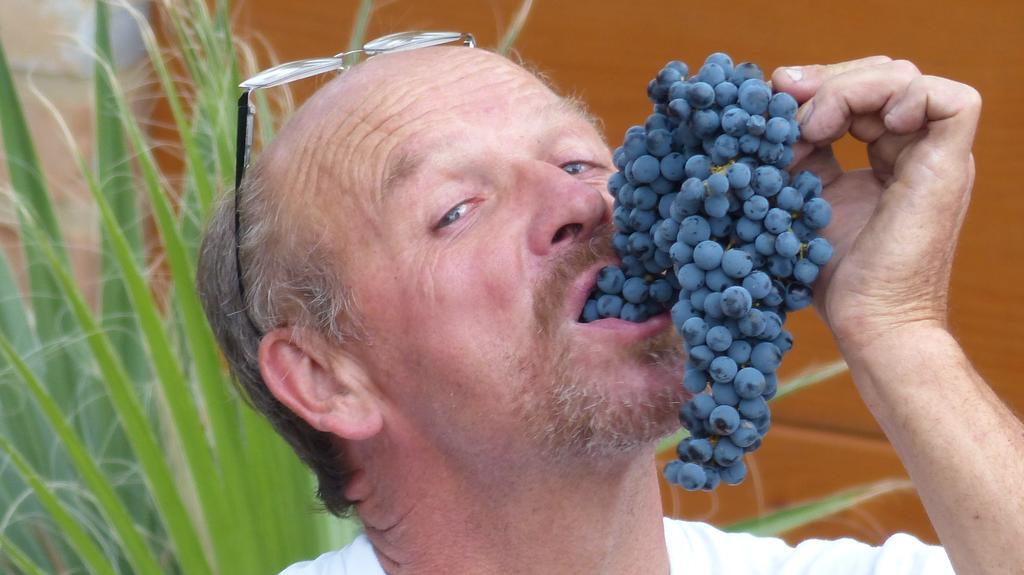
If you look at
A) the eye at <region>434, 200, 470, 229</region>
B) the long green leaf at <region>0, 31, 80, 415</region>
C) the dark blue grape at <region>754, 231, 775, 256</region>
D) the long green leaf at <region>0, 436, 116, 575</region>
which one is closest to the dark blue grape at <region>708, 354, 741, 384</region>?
the dark blue grape at <region>754, 231, 775, 256</region>

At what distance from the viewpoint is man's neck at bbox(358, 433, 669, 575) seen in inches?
60.4

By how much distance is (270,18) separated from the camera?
3.30 m

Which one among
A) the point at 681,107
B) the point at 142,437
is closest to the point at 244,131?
the point at 142,437

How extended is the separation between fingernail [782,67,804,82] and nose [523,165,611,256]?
27 centimetres

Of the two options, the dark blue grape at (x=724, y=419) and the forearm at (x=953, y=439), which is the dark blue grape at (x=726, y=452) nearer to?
the dark blue grape at (x=724, y=419)

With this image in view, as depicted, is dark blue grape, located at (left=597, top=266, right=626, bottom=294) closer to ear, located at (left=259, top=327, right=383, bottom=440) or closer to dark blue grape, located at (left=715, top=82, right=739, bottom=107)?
dark blue grape, located at (left=715, top=82, right=739, bottom=107)

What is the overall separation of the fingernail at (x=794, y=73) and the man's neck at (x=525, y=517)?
0.47m

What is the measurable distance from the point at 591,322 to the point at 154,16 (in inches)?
84.2

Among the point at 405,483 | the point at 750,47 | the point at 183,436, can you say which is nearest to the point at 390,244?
the point at 405,483

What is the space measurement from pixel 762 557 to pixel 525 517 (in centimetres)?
38

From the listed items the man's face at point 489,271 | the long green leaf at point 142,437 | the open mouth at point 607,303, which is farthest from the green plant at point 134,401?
the open mouth at point 607,303

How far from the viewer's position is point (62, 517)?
68.9 inches

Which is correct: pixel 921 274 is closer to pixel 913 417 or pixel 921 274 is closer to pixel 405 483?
pixel 913 417

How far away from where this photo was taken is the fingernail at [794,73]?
132 centimetres
